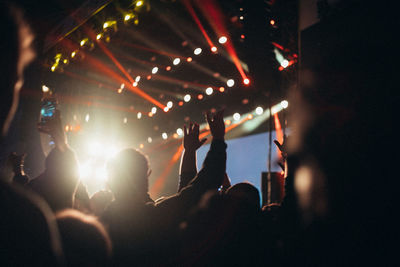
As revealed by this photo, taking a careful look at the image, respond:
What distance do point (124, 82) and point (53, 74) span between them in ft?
5.82

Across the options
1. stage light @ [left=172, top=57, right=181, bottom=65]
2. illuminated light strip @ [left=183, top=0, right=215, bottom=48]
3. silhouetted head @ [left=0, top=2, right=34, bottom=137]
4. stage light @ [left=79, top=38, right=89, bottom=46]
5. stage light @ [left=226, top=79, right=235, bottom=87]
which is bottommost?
silhouetted head @ [left=0, top=2, right=34, bottom=137]

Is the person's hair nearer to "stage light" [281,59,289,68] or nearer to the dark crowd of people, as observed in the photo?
the dark crowd of people

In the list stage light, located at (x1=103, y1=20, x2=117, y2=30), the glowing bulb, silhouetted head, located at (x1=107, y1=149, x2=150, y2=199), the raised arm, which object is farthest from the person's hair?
the glowing bulb

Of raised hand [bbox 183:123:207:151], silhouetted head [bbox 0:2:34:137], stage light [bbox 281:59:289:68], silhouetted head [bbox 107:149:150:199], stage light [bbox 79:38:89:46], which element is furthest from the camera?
stage light [bbox 79:38:89:46]

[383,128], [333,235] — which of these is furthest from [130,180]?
[383,128]

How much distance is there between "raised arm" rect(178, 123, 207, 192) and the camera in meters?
1.94

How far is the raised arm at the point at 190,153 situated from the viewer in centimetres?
194

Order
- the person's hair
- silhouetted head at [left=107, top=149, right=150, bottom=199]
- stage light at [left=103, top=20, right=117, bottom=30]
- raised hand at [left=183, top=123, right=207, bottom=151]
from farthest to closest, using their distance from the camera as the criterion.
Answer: stage light at [left=103, top=20, right=117, bottom=30], raised hand at [left=183, top=123, right=207, bottom=151], silhouetted head at [left=107, top=149, right=150, bottom=199], the person's hair

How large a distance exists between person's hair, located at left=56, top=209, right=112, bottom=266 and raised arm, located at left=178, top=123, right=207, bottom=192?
109 centimetres

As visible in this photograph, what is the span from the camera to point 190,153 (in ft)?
6.47

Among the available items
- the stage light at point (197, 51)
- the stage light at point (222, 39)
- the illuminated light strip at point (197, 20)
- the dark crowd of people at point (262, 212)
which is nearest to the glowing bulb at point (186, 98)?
the stage light at point (197, 51)

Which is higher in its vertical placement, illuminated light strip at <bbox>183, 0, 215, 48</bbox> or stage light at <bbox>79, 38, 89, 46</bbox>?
illuminated light strip at <bbox>183, 0, 215, 48</bbox>

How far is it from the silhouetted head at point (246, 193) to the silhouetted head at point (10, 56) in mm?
1190

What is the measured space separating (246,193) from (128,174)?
2.36ft
